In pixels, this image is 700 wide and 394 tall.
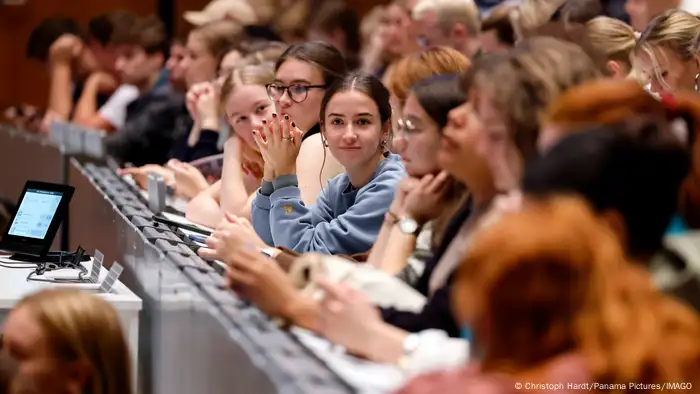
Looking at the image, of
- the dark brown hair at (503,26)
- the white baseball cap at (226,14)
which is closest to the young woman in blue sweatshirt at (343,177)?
the dark brown hair at (503,26)

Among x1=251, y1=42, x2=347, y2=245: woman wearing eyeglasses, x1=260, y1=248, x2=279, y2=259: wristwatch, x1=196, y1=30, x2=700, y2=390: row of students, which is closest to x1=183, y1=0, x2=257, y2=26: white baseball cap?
x1=251, y1=42, x2=347, y2=245: woman wearing eyeglasses

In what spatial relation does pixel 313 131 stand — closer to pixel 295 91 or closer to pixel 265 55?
pixel 295 91

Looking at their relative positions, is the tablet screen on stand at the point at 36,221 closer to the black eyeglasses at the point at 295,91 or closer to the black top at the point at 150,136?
A: the black eyeglasses at the point at 295,91

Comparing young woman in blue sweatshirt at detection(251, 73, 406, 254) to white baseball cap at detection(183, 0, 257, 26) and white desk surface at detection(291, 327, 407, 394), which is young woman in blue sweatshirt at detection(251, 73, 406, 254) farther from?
white baseball cap at detection(183, 0, 257, 26)

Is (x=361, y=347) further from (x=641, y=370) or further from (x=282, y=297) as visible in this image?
(x=641, y=370)

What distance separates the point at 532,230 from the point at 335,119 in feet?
5.73

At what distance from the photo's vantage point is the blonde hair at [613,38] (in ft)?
12.8

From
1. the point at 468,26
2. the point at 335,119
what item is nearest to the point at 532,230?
the point at 335,119

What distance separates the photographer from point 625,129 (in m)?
1.86

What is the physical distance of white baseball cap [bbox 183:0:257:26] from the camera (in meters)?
7.24

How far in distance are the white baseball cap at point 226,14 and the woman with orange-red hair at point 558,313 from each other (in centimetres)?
561

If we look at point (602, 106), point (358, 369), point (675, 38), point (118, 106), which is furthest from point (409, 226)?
point (118, 106)

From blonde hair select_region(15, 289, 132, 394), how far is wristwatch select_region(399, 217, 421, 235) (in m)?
0.59

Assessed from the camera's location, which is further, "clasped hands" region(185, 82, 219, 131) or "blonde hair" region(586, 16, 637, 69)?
"clasped hands" region(185, 82, 219, 131)
